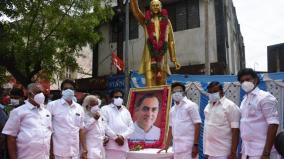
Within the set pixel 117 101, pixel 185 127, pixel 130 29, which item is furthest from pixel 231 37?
pixel 185 127

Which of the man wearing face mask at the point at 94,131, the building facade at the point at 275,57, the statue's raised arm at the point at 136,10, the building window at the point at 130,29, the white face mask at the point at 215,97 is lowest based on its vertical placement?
the man wearing face mask at the point at 94,131

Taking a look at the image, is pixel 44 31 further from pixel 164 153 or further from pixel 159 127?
pixel 164 153

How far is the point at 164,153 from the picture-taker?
6836mm

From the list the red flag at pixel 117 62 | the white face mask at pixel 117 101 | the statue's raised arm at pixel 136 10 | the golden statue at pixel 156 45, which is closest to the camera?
the white face mask at pixel 117 101

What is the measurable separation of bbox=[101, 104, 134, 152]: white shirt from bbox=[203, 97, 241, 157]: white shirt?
5.30ft

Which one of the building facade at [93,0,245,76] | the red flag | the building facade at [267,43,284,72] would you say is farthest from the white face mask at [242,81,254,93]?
the building facade at [93,0,245,76]

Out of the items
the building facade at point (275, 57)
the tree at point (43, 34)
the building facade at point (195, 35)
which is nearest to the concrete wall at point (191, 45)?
the building facade at point (195, 35)

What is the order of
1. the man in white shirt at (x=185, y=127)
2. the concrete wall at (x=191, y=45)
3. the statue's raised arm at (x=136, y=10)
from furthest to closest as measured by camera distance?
the concrete wall at (x=191, y=45) → the statue's raised arm at (x=136, y=10) → the man in white shirt at (x=185, y=127)

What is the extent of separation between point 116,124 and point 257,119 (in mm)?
2681

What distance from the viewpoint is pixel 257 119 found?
4406mm

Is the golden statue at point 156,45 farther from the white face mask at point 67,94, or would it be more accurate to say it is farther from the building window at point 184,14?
the building window at point 184,14

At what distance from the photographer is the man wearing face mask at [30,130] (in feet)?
15.3

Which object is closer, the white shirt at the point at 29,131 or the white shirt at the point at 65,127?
the white shirt at the point at 29,131

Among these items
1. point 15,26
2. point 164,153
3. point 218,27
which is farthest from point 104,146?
point 218,27
